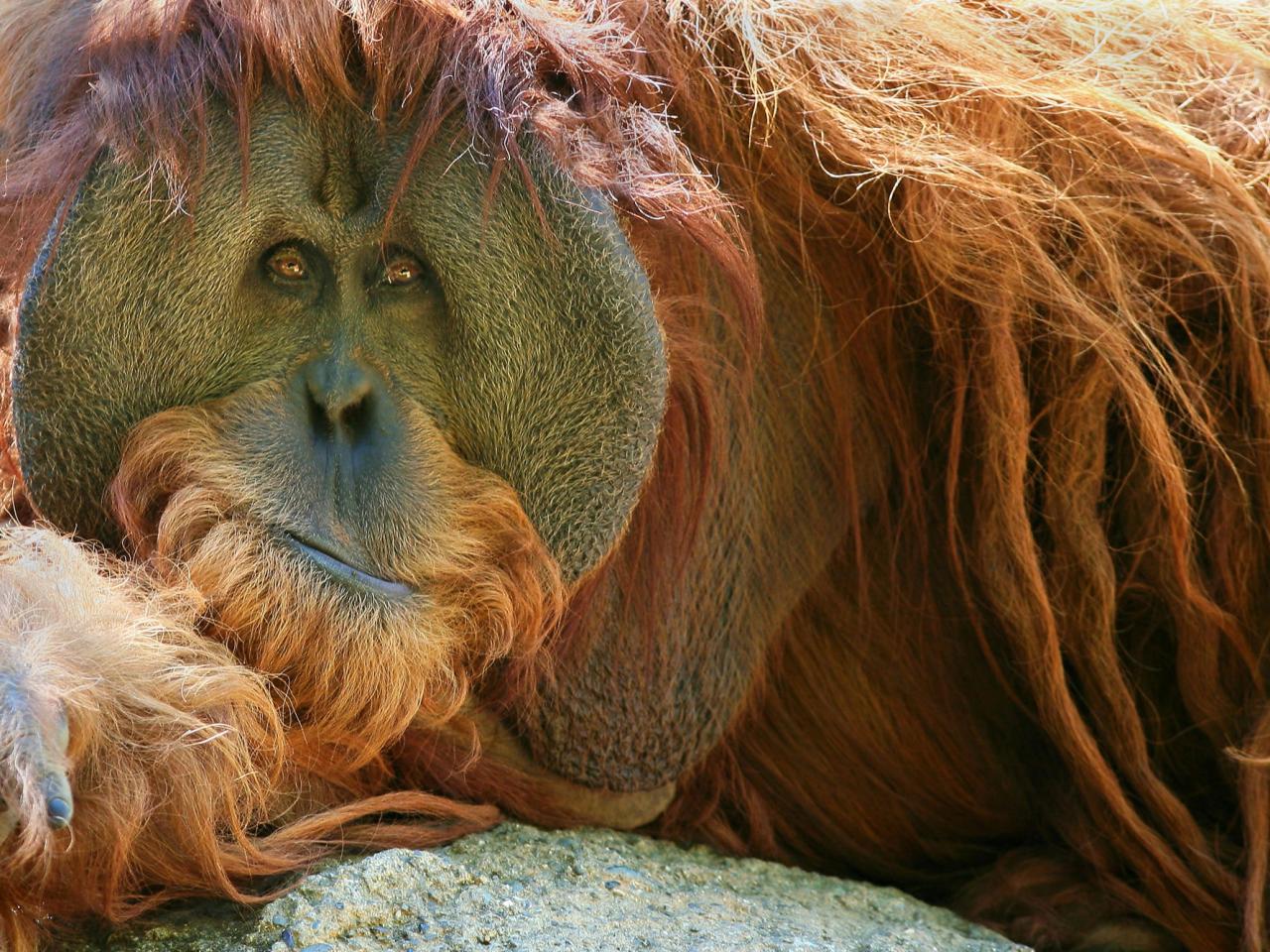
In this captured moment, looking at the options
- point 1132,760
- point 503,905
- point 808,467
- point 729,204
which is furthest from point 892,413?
point 503,905

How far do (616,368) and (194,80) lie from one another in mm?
494

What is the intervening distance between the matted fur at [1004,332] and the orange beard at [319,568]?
0.82 feet

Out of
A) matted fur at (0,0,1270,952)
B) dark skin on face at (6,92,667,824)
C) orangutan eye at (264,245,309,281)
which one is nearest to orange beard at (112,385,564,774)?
dark skin on face at (6,92,667,824)

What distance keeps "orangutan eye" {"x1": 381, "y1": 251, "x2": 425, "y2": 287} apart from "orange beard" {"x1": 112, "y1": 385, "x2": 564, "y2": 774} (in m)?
0.14

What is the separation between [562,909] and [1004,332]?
860mm

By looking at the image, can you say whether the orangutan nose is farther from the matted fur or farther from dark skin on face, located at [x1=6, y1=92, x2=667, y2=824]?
the matted fur

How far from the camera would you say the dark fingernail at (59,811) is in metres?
1.24

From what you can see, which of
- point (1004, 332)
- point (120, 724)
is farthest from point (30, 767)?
point (1004, 332)

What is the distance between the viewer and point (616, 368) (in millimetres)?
1677

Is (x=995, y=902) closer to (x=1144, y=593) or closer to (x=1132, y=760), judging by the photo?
(x=1132, y=760)

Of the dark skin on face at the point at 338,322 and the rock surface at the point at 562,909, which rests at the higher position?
the dark skin on face at the point at 338,322

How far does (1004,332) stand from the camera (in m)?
1.98

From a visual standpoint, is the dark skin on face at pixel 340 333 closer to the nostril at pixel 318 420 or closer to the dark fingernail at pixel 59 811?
the nostril at pixel 318 420

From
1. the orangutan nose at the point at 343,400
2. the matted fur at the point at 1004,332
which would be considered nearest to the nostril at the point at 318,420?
the orangutan nose at the point at 343,400
